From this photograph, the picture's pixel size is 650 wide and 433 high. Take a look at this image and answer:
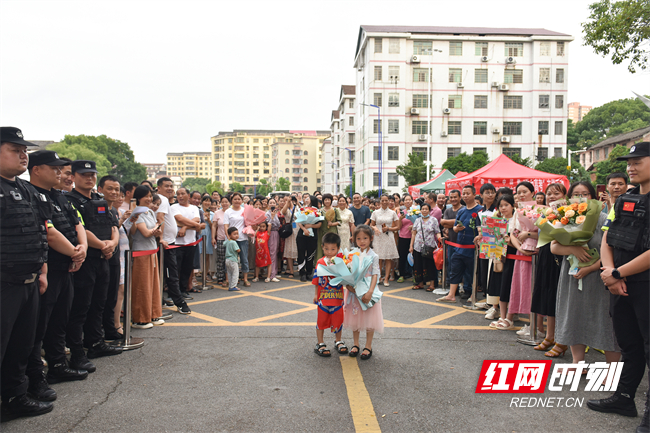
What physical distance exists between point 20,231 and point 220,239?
6791 millimetres

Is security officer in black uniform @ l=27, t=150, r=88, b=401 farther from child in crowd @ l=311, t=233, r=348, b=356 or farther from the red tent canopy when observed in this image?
the red tent canopy

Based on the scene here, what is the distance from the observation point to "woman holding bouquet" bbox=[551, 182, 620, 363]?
4430mm

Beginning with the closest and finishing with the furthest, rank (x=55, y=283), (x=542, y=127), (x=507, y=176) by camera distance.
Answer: (x=55, y=283)
(x=507, y=176)
(x=542, y=127)

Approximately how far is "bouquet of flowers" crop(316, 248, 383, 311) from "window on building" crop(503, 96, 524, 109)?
5249cm

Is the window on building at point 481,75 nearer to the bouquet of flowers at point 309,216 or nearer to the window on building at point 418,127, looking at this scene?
the window on building at point 418,127

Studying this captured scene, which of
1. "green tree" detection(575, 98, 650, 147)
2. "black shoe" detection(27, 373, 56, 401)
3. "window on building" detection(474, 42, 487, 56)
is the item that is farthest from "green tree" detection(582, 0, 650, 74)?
"green tree" detection(575, 98, 650, 147)

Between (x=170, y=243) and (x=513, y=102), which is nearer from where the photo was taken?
(x=170, y=243)

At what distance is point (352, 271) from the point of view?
16.1ft

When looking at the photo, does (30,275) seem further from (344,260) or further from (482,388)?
(482,388)

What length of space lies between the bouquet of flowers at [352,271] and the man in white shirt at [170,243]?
334 centimetres

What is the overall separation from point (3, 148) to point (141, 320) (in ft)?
11.6

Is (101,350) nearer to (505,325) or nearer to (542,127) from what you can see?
(505,325)

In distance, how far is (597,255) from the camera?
446 centimetres

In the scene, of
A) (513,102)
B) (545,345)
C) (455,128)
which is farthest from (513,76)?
(545,345)
